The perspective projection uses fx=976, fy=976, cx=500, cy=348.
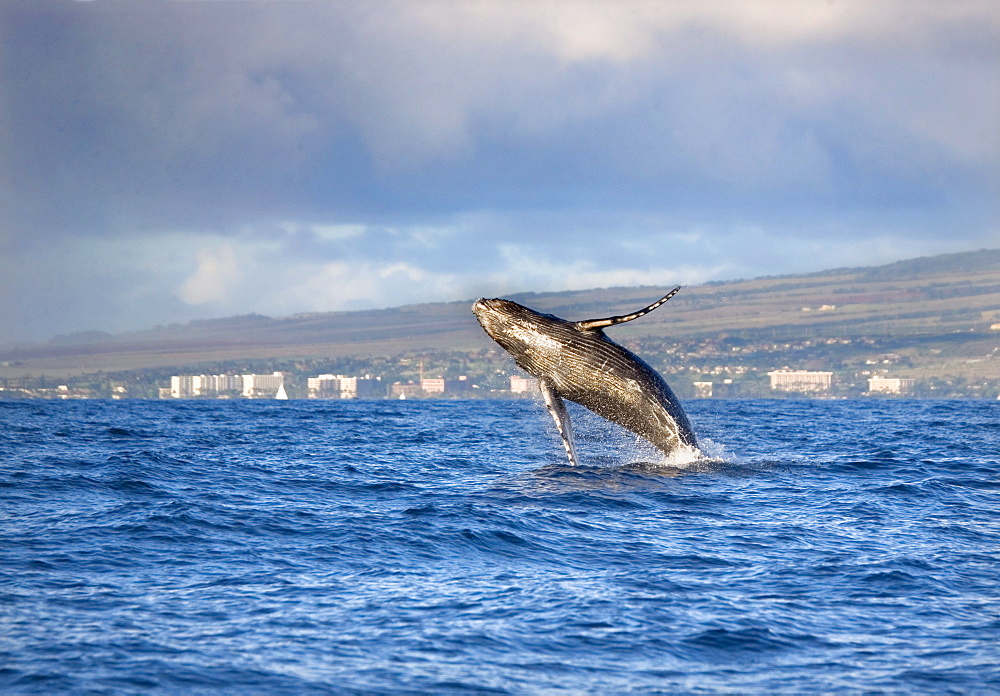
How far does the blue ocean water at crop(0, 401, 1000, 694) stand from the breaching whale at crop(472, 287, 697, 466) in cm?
132

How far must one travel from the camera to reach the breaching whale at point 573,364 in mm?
15695

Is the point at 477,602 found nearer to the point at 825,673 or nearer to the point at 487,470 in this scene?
the point at 825,673

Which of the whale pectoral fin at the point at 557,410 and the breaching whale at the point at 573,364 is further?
the whale pectoral fin at the point at 557,410

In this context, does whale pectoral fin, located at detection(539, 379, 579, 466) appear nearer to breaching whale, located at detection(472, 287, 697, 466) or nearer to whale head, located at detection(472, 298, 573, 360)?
breaching whale, located at detection(472, 287, 697, 466)

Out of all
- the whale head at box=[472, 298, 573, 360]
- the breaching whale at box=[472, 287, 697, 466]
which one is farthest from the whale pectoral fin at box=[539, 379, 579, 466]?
the whale head at box=[472, 298, 573, 360]

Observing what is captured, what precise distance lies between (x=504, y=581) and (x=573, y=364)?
6.11 metres

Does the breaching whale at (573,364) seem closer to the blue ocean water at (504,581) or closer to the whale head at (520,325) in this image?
the whale head at (520,325)

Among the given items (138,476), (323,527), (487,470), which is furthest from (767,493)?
(138,476)

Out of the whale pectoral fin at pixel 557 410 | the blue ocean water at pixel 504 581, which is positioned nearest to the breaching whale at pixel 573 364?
the whale pectoral fin at pixel 557 410

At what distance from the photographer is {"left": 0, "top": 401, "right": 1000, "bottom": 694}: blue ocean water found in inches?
297

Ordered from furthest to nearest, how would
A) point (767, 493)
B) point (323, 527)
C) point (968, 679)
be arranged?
point (767, 493)
point (323, 527)
point (968, 679)

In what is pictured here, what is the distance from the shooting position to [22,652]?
766 cm

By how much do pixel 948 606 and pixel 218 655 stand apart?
270 inches

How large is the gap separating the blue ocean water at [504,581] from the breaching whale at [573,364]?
1.32 meters
